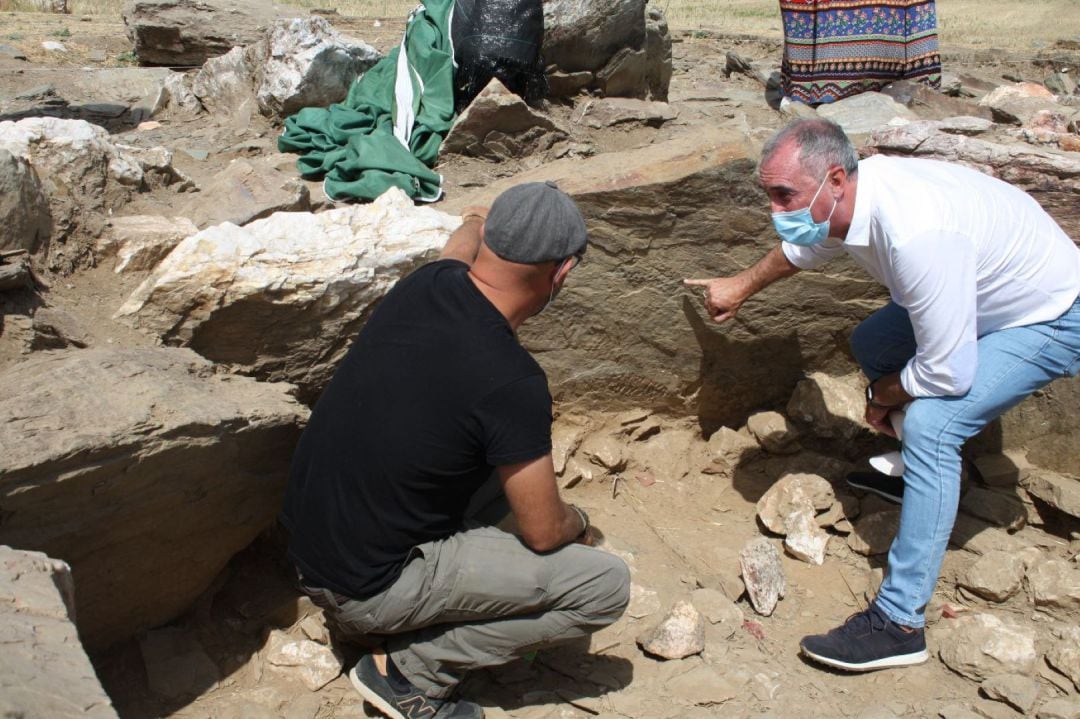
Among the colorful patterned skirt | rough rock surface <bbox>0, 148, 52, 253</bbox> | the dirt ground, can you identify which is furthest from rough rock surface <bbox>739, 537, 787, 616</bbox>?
the colorful patterned skirt

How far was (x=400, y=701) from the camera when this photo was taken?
2.54 meters

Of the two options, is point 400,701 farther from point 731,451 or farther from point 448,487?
point 731,451

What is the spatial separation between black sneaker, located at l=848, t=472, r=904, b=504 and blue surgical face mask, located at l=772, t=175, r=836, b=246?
3.89 ft

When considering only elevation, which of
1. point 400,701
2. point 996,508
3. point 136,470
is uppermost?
point 136,470

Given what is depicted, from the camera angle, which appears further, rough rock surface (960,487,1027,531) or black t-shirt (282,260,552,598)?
rough rock surface (960,487,1027,531)

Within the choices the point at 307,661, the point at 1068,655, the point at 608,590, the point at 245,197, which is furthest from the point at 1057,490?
the point at 245,197

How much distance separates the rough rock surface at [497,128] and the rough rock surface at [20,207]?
8.44ft

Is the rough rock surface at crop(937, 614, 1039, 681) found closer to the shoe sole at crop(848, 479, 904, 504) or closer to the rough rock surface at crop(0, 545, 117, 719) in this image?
the shoe sole at crop(848, 479, 904, 504)

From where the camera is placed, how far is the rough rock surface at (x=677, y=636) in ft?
9.46

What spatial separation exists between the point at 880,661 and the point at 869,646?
6cm

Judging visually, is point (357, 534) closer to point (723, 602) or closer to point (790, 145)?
point (723, 602)

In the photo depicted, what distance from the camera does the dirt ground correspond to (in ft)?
8.79

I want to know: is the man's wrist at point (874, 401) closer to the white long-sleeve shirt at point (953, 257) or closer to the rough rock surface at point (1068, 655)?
the white long-sleeve shirt at point (953, 257)

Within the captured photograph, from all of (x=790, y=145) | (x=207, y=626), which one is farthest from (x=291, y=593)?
(x=790, y=145)
